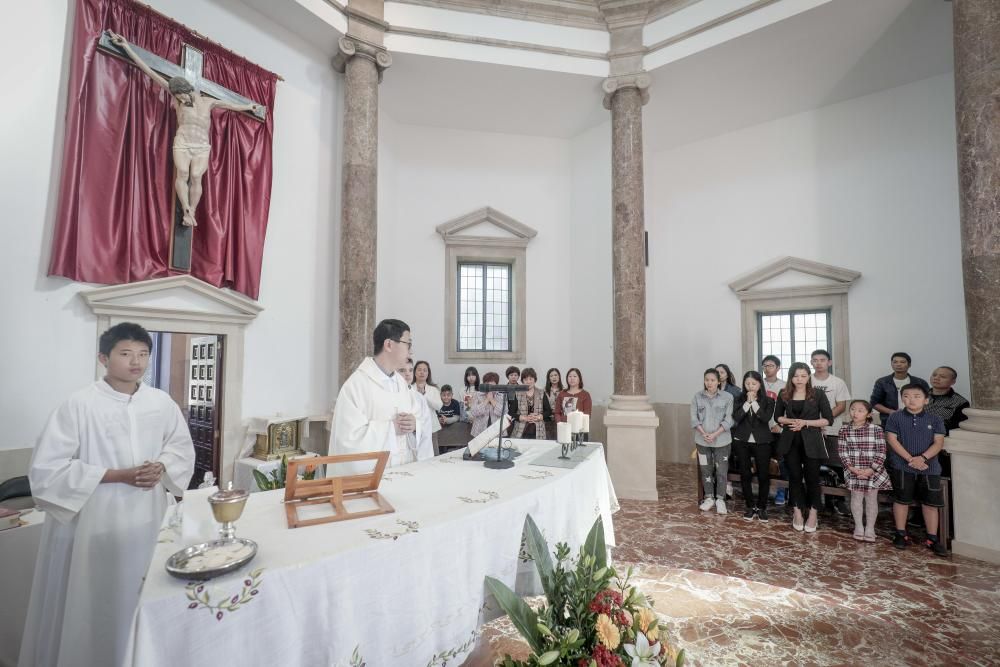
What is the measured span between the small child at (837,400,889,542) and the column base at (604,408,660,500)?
2.13m

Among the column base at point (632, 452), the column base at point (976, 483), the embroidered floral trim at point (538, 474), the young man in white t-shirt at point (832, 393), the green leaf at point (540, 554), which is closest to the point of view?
the green leaf at point (540, 554)

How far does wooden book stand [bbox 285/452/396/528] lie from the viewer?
6.36 feet

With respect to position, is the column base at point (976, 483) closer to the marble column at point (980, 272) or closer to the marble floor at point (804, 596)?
the marble column at point (980, 272)

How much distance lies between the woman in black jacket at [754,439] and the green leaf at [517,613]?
15.2 feet

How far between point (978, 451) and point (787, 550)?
1.98 meters

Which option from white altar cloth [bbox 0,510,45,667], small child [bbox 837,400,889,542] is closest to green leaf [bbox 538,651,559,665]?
white altar cloth [bbox 0,510,45,667]

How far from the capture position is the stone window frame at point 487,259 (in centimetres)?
949

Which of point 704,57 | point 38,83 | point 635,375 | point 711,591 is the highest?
point 704,57

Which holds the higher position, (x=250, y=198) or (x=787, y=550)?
(x=250, y=198)

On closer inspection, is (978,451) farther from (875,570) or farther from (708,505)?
(708,505)

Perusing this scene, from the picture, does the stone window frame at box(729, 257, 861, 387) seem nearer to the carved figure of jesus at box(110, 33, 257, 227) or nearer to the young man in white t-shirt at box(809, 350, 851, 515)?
the young man in white t-shirt at box(809, 350, 851, 515)

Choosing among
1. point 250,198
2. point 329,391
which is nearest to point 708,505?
point 329,391

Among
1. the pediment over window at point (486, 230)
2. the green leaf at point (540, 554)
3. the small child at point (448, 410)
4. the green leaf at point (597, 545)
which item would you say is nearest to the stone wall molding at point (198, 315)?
the small child at point (448, 410)

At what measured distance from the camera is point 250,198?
619 cm
